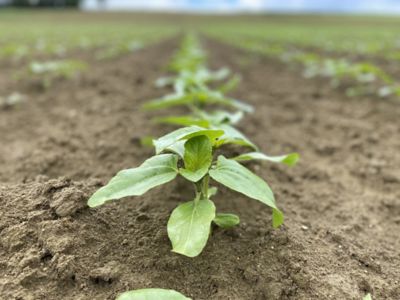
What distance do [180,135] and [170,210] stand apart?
57cm

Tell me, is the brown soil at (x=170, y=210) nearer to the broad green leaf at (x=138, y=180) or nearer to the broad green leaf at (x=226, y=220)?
the broad green leaf at (x=226, y=220)

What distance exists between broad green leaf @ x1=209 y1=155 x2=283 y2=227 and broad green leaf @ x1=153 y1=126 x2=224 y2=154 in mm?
125

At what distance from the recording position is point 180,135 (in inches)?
56.8

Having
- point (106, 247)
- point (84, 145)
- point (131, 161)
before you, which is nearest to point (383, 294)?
point (106, 247)

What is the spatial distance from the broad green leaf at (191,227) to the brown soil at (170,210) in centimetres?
18

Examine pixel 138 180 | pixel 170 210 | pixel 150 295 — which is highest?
pixel 138 180

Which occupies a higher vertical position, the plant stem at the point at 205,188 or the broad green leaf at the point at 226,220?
the plant stem at the point at 205,188

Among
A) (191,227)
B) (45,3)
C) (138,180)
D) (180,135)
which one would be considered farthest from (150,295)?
(45,3)

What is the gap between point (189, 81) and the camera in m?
3.24

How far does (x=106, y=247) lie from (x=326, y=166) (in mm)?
2001

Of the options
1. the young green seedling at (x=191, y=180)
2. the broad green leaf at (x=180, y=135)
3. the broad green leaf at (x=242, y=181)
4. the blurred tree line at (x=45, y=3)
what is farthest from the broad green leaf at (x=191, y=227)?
the blurred tree line at (x=45, y=3)

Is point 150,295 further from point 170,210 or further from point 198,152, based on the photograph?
point 170,210

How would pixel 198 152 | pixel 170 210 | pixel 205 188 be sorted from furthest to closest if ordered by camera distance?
pixel 170 210 < pixel 205 188 < pixel 198 152

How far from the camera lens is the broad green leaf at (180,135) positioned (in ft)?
4.60
